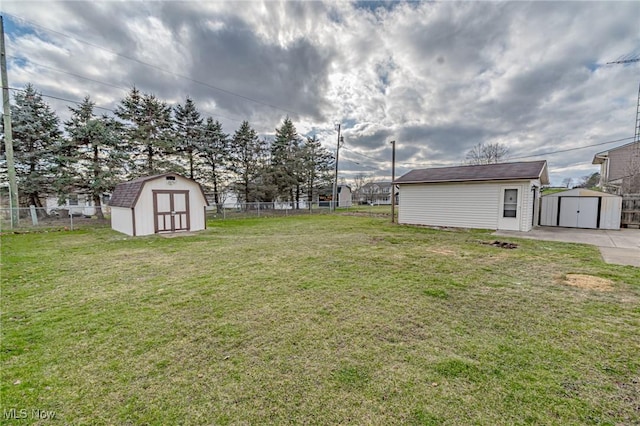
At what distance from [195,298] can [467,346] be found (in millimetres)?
3769

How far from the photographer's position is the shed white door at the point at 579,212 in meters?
11.3

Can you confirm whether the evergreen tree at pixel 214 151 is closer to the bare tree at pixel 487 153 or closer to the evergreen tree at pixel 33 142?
the evergreen tree at pixel 33 142

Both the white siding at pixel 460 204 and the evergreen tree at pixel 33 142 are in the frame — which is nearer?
the white siding at pixel 460 204

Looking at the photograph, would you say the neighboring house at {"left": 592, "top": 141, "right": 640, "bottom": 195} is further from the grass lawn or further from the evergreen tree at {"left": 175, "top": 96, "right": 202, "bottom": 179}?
the evergreen tree at {"left": 175, "top": 96, "right": 202, "bottom": 179}

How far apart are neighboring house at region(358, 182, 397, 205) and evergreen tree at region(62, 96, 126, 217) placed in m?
41.2

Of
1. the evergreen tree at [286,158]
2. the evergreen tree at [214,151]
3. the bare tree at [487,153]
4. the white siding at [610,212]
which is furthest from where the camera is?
the bare tree at [487,153]

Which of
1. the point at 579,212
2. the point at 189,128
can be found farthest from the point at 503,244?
the point at 189,128

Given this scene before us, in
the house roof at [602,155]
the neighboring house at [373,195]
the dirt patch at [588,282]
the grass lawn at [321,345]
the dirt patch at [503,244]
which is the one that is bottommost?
the grass lawn at [321,345]

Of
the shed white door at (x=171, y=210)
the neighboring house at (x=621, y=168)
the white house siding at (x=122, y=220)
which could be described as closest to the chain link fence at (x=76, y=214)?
the white house siding at (x=122, y=220)

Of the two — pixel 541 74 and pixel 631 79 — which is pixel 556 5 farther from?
pixel 631 79

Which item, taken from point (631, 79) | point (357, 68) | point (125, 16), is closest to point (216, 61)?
point (125, 16)

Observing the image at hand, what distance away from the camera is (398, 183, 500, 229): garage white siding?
11.4 metres

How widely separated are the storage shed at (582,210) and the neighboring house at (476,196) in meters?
0.66

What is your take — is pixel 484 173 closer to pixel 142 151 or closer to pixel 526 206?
pixel 526 206
